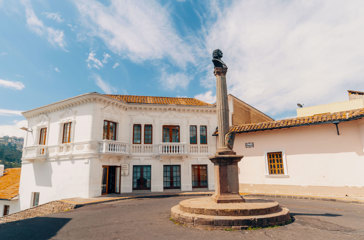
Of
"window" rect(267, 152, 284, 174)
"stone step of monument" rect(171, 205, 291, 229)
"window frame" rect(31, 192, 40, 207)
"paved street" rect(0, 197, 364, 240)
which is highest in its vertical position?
"window" rect(267, 152, 284, 174)

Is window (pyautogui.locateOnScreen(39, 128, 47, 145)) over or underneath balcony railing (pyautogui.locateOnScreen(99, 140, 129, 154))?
over

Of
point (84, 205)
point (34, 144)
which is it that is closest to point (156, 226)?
point (84, 205)

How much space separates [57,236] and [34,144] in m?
16.2

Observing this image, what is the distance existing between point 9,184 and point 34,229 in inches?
813

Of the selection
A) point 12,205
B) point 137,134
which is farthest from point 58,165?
point 12,205

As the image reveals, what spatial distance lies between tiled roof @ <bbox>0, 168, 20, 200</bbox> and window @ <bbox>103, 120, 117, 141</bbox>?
1127cm

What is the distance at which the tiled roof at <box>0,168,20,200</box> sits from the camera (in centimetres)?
1991

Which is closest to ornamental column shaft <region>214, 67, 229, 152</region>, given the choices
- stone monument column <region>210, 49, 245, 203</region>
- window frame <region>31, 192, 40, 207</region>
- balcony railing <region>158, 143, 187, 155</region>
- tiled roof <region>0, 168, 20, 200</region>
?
stone monument column <region>210, 49, 245, 203</region>

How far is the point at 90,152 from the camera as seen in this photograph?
15.3 metres

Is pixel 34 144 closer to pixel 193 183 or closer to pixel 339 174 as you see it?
pixel 193 183

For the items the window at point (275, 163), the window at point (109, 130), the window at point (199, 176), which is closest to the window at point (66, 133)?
the window at point (109, 130)

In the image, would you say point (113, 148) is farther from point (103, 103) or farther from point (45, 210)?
point (45, 210)

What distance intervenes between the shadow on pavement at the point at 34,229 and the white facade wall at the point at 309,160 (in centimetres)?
1238

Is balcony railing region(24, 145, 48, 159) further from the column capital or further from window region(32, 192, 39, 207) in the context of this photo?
the column capital
